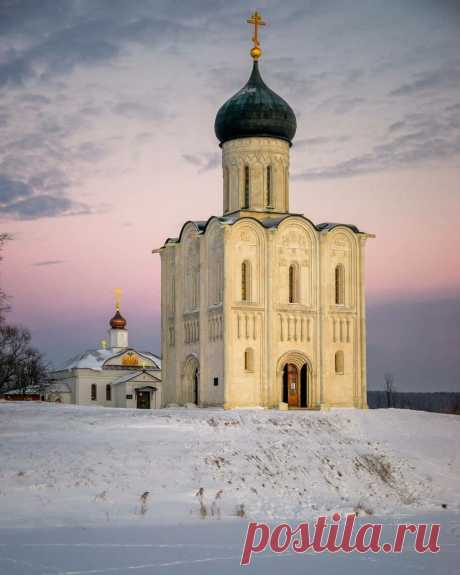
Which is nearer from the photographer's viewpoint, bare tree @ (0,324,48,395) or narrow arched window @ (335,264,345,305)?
narrow arched window @ (335,264,345,305)

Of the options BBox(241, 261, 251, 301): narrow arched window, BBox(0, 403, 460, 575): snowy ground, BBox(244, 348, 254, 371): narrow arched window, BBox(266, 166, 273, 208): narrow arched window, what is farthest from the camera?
BBox(266, 166, 273, 208): narrow arched window

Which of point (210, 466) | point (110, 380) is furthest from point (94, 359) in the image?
point (210, 466)

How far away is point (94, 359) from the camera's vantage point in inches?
2761

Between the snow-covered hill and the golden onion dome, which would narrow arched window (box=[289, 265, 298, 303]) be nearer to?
the snow-covered hill

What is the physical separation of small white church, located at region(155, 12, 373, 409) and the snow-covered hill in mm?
4430

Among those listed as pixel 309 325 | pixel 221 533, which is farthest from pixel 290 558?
pixel 309 325

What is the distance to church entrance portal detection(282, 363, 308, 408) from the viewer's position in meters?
39.6

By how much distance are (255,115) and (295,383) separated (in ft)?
35.8

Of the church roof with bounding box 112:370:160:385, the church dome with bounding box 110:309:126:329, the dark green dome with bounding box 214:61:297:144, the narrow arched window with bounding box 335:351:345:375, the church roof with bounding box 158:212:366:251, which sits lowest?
the church roof with bounding box 112:370:160:385

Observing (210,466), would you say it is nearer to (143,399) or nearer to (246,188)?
(246,188)

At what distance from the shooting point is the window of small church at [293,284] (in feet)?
131

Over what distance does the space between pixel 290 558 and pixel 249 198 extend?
80.0 feet

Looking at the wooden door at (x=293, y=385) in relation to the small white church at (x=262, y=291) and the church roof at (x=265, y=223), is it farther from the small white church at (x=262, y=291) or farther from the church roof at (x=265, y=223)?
the church roof at (x=265, y=223)

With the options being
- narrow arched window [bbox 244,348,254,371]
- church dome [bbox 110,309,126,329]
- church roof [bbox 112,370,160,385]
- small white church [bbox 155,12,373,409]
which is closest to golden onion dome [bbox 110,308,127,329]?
church dome [bbox 110,309,126,329]
